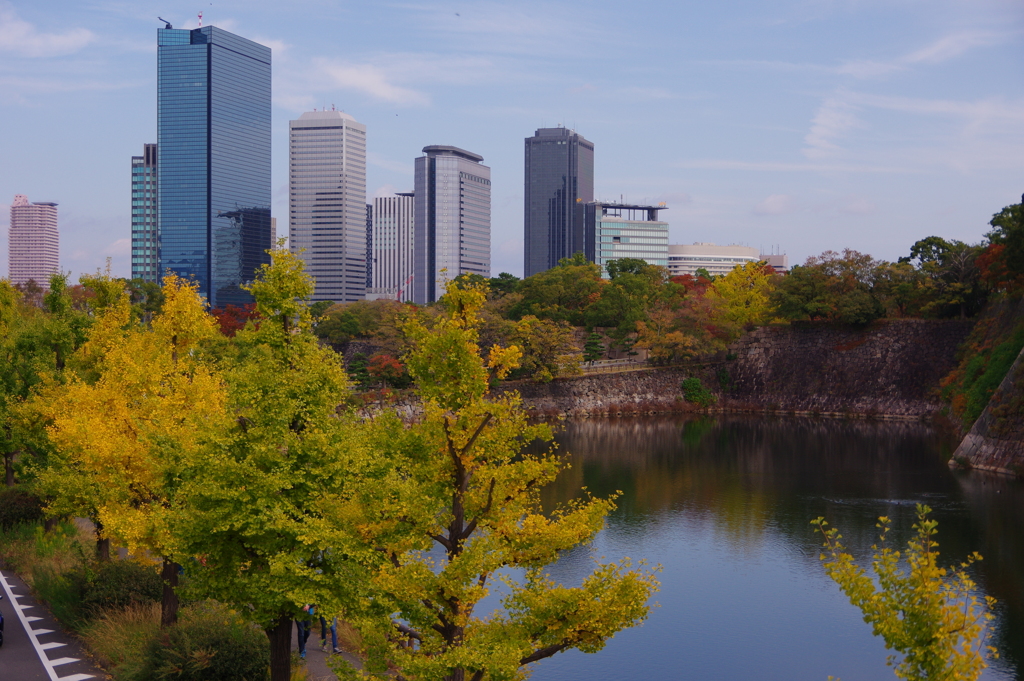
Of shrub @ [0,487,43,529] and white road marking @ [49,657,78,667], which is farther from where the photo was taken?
shrub @ [0,487,43,529]

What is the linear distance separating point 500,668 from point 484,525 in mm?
2916

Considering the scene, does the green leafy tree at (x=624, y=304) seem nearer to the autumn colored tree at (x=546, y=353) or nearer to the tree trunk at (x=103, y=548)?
the autumn colored tree at (x=546, y=353)

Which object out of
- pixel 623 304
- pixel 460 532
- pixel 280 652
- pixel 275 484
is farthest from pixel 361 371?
pixel 275 484

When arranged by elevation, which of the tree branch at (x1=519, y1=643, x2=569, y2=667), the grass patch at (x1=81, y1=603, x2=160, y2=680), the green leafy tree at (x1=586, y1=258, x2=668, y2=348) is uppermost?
the green leafy tree at (x1=586, y1=258, x2=668, y2=348)

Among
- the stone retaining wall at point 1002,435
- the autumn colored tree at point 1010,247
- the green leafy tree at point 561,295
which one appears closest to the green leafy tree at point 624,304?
the green leafy tree at point 561,295

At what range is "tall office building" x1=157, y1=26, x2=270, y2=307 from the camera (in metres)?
176

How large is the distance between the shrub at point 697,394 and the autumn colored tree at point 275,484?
62601mm

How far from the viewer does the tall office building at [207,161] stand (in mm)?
176000

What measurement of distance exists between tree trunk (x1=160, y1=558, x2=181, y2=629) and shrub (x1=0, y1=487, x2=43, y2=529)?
13125mm

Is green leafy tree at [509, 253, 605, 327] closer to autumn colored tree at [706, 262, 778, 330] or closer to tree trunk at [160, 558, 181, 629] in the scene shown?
autumn colored tree at [706, 262, 778, 330]

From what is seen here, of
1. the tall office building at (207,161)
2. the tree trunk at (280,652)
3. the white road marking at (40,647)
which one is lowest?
the white road marking at (40,647)

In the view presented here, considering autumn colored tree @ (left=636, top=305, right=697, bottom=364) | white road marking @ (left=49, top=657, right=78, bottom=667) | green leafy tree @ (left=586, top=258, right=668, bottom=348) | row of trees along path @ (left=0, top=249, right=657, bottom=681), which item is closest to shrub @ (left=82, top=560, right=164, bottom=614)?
white road marking @ (left=49, top=657, right=78, bottom=667)

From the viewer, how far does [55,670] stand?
17328 millimetres

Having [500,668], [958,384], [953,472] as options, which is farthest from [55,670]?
[958,384]
